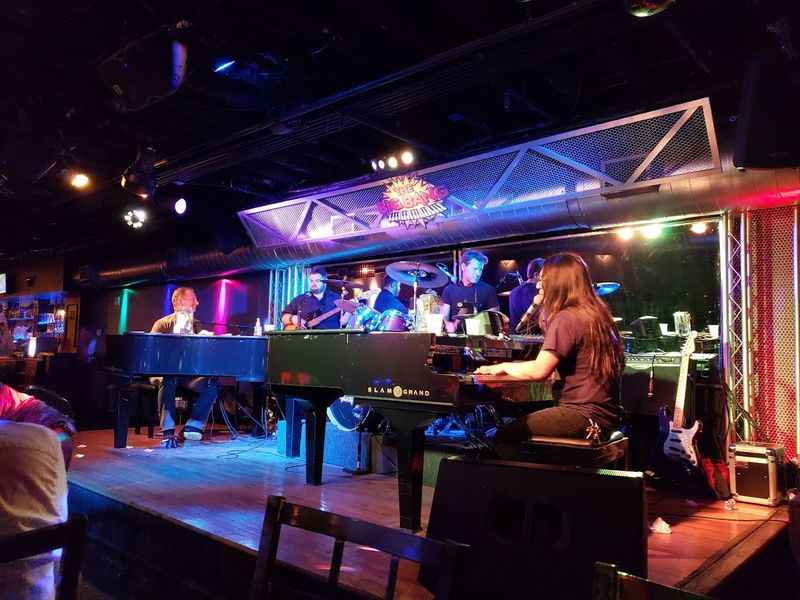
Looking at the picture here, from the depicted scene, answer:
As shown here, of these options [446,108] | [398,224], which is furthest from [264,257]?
[446,108]

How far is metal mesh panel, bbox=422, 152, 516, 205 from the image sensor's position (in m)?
6.32

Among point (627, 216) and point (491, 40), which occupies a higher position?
point (491, 40)

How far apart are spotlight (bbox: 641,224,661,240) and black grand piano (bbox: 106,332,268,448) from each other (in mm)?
4207

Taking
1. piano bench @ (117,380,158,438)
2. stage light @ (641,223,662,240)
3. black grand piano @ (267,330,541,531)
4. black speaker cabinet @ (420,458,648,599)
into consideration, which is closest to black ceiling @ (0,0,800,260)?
stage light @ (641,223,662,240)

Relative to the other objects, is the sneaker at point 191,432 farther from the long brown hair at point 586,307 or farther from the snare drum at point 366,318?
the long brown hair at point 586,307

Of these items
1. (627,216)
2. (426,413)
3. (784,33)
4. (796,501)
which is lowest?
(796,501)

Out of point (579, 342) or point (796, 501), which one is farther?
point (579, 342)

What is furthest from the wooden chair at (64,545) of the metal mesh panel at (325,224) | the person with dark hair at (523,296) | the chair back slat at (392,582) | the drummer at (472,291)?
the metal mesh panel at (325,224)

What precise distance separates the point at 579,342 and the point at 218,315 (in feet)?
30.7

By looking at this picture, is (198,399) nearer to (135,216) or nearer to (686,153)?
(135,216)

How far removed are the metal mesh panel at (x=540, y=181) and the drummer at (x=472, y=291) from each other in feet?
2.69

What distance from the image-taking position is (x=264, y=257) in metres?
8.98

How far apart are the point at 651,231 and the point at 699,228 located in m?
0.50

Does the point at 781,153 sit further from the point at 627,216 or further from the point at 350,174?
the point at 350,174
